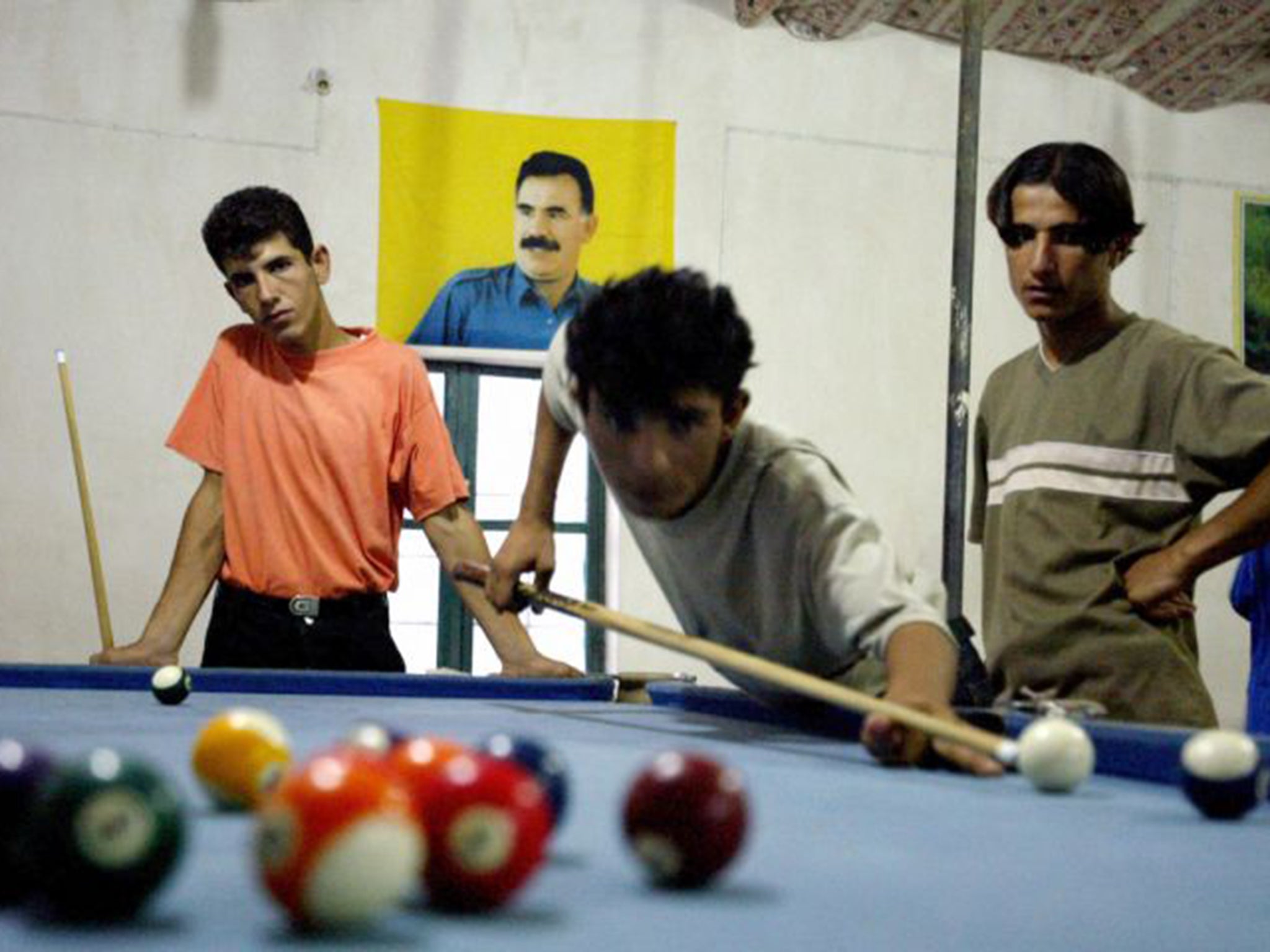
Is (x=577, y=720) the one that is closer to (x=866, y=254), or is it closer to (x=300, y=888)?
(x=300, y=888)

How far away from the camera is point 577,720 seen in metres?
2.14

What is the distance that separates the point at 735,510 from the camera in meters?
1.94

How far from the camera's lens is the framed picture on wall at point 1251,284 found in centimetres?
645

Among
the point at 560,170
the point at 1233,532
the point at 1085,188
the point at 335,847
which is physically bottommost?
the point at 335,847

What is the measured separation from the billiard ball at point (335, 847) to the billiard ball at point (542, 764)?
0.98ft

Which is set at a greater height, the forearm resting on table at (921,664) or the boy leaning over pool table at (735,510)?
the boy leaning over pool table at (735,510)

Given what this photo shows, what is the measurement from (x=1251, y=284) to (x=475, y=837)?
6420 millimetres

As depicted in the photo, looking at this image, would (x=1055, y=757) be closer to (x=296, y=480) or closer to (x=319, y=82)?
(x=296, y=480)

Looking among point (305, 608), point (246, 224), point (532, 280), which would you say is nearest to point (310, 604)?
point (305, 608)

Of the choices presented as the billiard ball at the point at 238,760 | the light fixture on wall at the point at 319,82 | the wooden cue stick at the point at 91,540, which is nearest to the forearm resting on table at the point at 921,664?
the billiard ball at the point at 238,760

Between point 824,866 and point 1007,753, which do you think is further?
point 1007,753

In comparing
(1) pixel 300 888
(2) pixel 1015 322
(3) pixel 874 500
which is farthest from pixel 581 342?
(2) pixel 1015 322

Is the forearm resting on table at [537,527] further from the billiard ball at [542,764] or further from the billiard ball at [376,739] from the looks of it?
the billiard ball at [542,764]

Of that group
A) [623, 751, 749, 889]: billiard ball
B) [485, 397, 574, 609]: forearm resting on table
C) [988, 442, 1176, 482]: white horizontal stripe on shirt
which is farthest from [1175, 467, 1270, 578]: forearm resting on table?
[623, 751, 749, 889]: billiard ball
